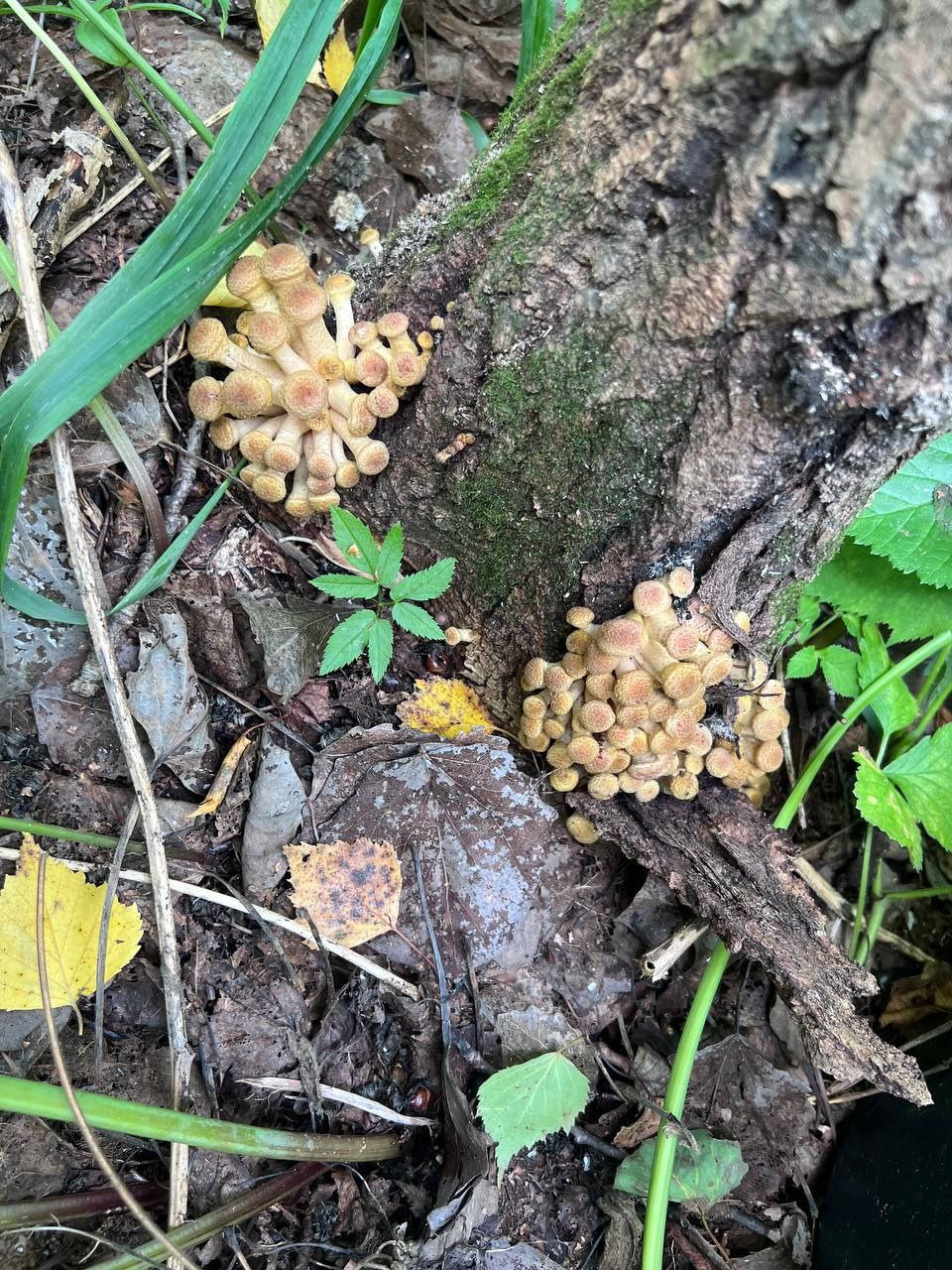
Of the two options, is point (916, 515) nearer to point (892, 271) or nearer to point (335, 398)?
point (892, 271)

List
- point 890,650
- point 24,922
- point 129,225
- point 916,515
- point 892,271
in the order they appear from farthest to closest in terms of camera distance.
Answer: point 890,650 → point 916,515 → point 129,225 → point 24,922 → point 892,271

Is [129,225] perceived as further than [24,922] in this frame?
Yes

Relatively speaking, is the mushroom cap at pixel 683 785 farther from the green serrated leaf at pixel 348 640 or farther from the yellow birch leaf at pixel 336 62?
the yellow birch leaf at pixel 336 62

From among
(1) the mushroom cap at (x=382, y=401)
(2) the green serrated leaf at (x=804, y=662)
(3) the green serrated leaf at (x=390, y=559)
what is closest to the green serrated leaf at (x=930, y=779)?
(2) the green serrated leaf at (x=804, y=662)

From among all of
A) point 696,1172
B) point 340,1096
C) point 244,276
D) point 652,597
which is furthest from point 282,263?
point 696,1172

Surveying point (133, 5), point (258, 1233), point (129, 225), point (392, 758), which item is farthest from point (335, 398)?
point (258, 1233)
